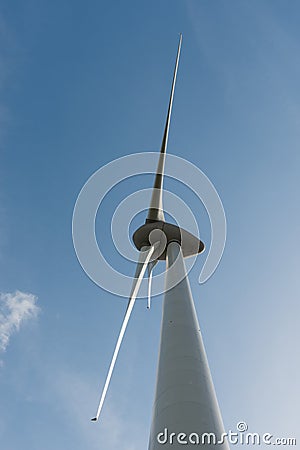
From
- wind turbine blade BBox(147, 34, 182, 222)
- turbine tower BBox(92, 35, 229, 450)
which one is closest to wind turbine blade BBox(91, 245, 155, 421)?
turbine tower BBox(92, 35, 229, 450)

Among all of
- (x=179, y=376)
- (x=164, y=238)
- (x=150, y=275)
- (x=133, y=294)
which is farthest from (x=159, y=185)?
(x=179, y=376)

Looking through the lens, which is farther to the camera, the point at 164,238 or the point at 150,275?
the point at 150,275

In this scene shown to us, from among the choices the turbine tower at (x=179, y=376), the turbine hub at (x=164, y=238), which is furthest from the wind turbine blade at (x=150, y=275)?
the turbine tower at (x=179, y=376)

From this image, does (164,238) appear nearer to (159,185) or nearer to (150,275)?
(150,275)

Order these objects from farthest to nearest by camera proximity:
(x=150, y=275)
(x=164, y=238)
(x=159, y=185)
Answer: (x=159, y=185) → (x=150, y=275) → (x=164, y=238)

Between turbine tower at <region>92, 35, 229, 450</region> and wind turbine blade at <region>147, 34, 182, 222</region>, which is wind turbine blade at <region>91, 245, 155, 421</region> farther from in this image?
wind turbine blade at <region>147, 34, 182, 222</region>

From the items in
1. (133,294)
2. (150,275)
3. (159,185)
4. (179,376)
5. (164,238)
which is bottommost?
(179,376)

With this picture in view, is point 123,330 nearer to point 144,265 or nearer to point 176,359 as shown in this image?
point 144,265

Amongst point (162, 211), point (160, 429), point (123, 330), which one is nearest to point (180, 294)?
point (123, 330)

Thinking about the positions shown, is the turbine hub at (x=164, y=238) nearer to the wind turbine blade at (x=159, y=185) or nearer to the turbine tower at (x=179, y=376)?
the wind turbine blade at (x=159, y=185)

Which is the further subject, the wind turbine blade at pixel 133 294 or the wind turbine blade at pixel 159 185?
the wind turbine blade at pixel 159 185

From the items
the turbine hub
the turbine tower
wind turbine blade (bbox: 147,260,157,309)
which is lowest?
the turbine tower

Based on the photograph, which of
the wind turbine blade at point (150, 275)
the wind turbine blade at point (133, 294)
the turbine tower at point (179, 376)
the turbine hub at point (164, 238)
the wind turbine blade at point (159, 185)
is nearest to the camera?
the turbine tower at point (179, 376)

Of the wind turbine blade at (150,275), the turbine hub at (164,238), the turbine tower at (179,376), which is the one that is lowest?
the turbine tower at (179,376)
